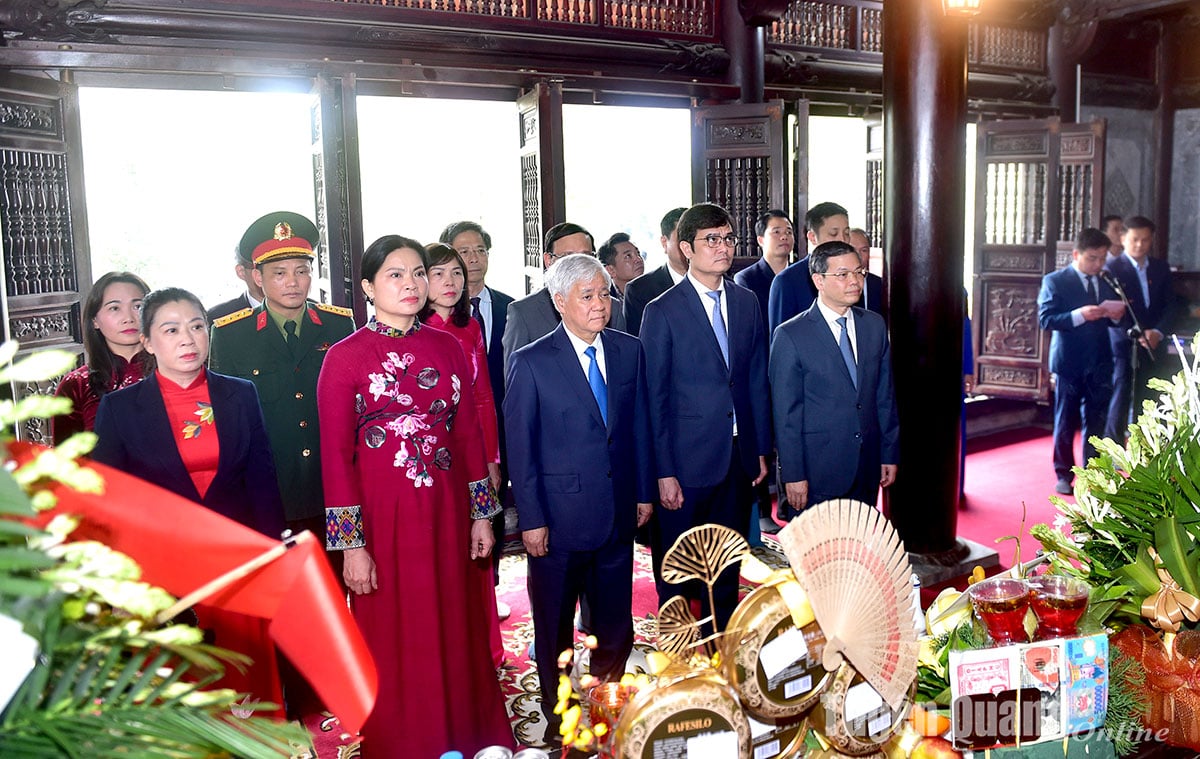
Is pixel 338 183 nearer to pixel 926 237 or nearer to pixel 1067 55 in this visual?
pixel 926 237

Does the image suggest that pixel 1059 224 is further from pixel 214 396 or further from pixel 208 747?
pixel 208 747

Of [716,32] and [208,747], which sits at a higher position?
[716,32]

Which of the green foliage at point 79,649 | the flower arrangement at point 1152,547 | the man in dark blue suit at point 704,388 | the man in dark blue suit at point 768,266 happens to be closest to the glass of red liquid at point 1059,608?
the flower arrangement at point 1152,547

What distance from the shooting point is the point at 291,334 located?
3000mm

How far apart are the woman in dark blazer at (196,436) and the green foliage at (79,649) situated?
1.65 m

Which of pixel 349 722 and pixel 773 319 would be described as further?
pixel 773 319

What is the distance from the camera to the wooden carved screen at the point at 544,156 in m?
4.97

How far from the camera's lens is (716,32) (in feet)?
18.6

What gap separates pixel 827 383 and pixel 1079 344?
9.57 feet

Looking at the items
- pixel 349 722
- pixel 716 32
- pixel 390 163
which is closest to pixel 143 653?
pixel 349 722

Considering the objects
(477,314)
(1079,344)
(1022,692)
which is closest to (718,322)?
(477,314)

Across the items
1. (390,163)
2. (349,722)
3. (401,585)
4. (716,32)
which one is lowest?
(401,585)

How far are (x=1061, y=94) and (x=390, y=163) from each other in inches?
208

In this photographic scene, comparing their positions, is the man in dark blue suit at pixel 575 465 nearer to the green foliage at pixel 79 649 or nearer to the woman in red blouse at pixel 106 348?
the woman in red blouse at pixel 106 348
